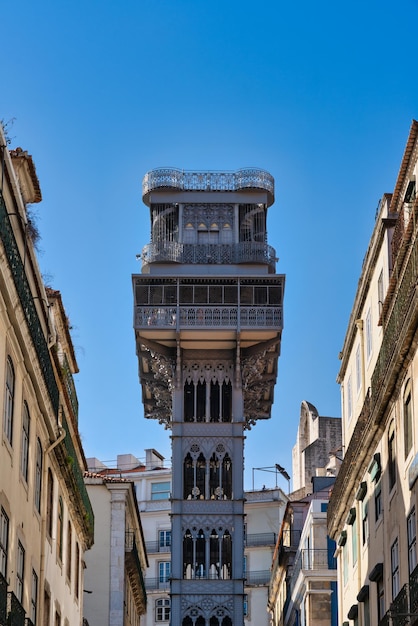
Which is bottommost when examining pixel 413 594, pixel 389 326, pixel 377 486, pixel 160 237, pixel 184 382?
pixel 413 594

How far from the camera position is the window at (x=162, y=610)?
8744 centimetres

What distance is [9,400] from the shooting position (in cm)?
2467

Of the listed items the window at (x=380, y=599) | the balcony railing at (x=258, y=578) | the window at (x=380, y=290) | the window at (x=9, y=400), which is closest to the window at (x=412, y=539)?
→ the window at (x=380, y=599)

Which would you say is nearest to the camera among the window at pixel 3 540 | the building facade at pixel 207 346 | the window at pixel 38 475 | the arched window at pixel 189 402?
the window at pixel 3 540

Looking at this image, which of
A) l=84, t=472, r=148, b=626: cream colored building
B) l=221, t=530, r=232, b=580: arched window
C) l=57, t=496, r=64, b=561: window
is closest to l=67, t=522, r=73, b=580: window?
l=57, t=496, r=64, b=561: window

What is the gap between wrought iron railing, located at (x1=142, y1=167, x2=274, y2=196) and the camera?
229 ft

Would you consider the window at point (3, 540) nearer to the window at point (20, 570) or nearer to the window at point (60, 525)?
the window at point (20, 570)

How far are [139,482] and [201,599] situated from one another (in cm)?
3043

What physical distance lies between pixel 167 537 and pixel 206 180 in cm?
2815

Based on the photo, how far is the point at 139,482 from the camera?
302ft

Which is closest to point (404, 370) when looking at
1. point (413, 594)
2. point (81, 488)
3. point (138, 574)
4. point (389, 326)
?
point (389, 326)

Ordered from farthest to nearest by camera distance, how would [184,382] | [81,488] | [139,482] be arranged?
[139,482], [184,382], [81,488]

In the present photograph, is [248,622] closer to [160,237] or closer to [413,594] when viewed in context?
[160,237]

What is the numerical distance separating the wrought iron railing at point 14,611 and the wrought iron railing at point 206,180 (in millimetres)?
46246
